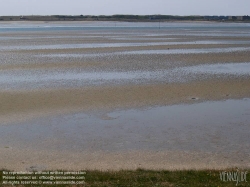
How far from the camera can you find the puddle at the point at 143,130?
1030cm

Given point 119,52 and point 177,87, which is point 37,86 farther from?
point 119,52

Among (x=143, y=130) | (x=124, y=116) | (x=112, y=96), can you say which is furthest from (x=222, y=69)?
(x=143, y=130)

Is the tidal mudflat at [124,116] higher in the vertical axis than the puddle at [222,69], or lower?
higher

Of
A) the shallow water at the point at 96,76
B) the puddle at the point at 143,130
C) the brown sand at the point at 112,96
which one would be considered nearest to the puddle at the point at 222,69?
the shallow water at the point at 96,76

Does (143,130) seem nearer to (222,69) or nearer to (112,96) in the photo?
(112,96)

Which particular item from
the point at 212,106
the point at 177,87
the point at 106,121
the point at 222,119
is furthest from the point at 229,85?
the point at 106,121

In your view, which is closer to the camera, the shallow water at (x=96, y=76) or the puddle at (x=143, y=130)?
the puddle at (x=143, y=130)

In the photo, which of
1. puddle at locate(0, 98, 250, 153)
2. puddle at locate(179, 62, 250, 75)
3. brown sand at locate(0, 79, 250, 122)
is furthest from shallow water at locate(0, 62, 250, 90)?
puddle at locate(0, 98, 250, 153)

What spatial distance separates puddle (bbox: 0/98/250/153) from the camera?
10.3m

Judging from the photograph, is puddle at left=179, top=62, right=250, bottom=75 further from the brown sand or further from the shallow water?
the brown sand

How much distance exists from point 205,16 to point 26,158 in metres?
174

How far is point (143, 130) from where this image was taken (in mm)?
11578

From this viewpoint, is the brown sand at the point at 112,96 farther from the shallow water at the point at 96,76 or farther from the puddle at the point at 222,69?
the puddle at the point at 222,69

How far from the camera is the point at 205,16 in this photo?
6905 inches
